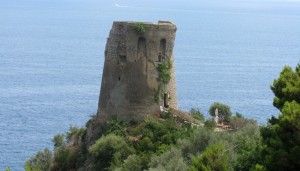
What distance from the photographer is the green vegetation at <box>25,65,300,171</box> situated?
61.1ft

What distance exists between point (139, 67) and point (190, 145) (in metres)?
6.17

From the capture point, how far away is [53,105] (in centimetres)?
7788

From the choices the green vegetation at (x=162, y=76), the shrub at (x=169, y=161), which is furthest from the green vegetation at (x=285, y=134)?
the green vegetation at (x=162, y=76)

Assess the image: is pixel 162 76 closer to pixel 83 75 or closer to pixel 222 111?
pixel 222 111

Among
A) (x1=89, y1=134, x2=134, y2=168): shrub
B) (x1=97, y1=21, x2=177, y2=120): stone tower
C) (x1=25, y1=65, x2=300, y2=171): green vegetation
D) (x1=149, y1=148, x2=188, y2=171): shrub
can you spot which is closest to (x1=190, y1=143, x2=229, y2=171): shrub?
(x1=25, y1=65, x2=300, y2=171): green vegetation

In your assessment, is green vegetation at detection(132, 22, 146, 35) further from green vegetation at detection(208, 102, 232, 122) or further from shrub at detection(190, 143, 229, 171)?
shrub at detection(190, 143, 229, 171)

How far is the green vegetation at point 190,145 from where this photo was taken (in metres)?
18.6

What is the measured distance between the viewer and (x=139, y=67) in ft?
115

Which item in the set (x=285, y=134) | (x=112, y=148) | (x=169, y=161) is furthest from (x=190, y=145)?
(x=285, y=134)

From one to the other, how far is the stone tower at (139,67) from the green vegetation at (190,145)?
69 centimetres

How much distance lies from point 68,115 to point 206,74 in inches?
1280

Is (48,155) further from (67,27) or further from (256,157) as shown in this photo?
(67,27)

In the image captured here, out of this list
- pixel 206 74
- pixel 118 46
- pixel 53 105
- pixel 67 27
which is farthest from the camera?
pixel 67 27

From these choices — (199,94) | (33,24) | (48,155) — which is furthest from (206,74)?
(33,24)
